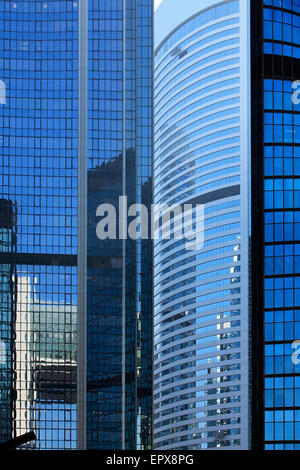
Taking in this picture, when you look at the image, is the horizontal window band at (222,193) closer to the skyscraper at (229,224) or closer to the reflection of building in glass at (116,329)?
the skyscraper at (229,224)

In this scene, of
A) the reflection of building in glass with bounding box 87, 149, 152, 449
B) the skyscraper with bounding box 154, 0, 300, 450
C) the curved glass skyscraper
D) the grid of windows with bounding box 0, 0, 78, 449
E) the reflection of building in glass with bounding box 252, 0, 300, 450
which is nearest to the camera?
the reflection of building in glass with bounding box 252, 0, 300, 450

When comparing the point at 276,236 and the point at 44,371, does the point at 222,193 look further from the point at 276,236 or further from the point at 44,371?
the point at 276,236

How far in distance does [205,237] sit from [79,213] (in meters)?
12.5

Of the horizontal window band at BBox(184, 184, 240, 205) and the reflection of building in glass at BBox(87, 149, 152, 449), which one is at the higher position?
the horizontal window band at BBox(184, 184, 240, 205)

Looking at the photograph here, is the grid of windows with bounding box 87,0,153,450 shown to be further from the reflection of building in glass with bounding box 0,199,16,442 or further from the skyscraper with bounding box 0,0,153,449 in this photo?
the reflection of building in glass with bounding box 0,199,16,442

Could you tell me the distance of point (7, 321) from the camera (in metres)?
12.5

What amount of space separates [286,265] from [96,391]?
4.73 m

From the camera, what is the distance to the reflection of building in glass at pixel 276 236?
10.3m

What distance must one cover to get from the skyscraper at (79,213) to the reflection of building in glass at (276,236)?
2.28m

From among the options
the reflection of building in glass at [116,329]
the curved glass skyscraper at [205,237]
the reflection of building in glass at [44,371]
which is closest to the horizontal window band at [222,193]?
the curved glass skyscraper at [205,237]

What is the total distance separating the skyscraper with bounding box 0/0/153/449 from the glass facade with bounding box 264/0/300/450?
8.03 ft

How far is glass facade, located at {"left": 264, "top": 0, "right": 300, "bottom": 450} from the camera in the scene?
10320 millimetres

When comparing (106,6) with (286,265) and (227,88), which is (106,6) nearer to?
(286,265)

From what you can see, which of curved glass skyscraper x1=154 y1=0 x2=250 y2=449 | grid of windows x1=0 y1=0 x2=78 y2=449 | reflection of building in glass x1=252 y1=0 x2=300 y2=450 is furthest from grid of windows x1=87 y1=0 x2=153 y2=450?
curved glass skyscraper x1=154 y1=0 x2=250 y2=449
